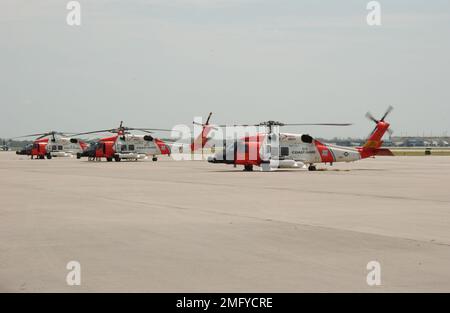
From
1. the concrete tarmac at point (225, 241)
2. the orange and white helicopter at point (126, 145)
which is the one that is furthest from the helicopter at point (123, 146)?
the concrete tarmac at point (225, 241)

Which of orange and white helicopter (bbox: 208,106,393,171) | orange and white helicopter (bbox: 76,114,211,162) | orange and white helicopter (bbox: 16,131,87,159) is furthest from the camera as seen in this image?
orange and white helicopter (bbox: 16,131,87,159)

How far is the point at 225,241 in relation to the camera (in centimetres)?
1488

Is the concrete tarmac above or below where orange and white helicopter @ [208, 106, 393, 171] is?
below

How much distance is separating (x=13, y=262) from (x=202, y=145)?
61.3 metres

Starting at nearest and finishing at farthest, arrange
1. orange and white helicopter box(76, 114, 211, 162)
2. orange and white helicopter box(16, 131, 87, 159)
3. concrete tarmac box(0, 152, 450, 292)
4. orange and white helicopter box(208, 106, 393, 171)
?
concrete tarmac box(0, 152, 450, 292)
orange and white helicopter box(208, 106, 393, 171)
orange and white helicopter box(76, 114, 211, 162)
orange and white helicopter box(16, 131, 87, 159)

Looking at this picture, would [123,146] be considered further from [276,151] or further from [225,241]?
[225,241]

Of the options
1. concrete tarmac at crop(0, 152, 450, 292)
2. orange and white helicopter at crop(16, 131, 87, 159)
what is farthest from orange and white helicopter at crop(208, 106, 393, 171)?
orange and white helicopter at crop(16, 131, 87, 159)

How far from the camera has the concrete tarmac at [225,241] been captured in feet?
35.0

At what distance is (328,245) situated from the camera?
47.0ft

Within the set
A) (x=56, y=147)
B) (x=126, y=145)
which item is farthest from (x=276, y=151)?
(x=56, y=147)

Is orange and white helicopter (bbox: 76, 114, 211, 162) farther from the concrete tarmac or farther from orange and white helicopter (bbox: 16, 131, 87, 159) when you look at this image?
the concrete tarmac

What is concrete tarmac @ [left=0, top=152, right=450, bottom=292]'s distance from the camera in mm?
10672

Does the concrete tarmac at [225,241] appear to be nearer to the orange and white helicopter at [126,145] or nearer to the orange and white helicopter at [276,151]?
the orange and white helicopter at [276,151]
